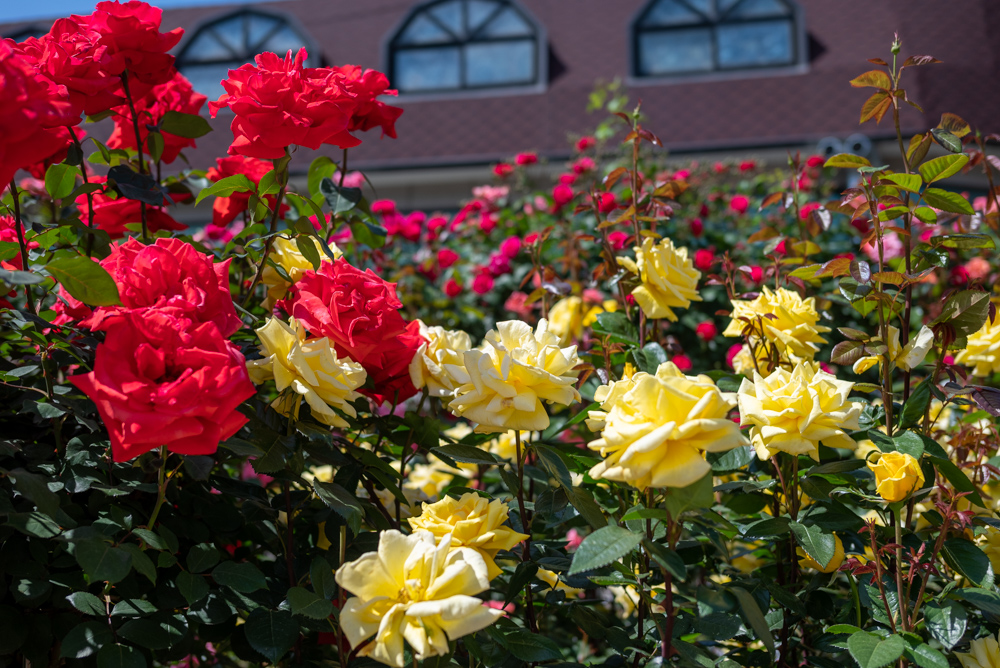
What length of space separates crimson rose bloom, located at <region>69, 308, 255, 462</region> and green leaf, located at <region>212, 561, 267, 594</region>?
0.19 meters

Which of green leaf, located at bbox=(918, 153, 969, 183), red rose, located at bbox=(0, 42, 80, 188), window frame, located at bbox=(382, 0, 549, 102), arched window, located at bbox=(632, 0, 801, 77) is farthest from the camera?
window frame, located at bbox=(382, 0, 549, 102)

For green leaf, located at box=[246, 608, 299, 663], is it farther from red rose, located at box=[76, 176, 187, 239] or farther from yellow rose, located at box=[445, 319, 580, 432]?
red rose, located at box=[76, 176, 187, 239]

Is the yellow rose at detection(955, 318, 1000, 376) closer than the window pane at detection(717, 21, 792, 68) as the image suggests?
Yes

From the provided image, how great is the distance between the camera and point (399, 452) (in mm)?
1168

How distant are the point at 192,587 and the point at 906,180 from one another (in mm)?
986

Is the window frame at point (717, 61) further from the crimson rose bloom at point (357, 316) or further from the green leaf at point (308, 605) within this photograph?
the green leaf at point (308, 605)

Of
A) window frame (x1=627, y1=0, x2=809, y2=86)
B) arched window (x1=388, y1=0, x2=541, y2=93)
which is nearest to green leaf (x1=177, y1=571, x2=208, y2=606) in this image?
window frame (x1=627, y1=0, x2=809, y2=86)

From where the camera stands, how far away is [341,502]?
0.80 m

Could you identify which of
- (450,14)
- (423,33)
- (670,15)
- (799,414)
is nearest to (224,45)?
(423,33)

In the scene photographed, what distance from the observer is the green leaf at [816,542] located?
2.77 ft

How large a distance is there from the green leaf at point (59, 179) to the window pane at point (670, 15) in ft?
28.4

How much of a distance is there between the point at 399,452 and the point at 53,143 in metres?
0.66

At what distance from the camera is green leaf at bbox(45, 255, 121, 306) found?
71 centimetres

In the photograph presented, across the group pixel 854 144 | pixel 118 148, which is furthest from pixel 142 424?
pixel 854 144
